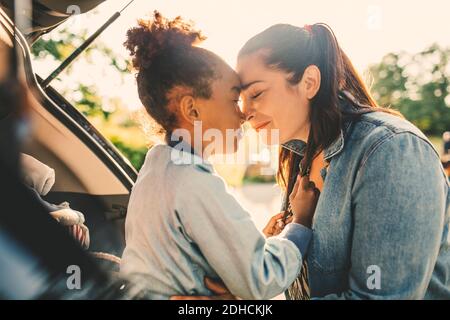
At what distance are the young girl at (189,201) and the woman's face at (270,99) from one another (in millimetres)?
137

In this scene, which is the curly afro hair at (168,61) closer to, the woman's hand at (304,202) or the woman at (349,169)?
the woman at (349,169)

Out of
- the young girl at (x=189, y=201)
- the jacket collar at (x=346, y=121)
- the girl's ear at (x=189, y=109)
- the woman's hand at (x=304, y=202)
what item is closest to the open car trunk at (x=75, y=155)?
the young girl at (x=189, y=201)

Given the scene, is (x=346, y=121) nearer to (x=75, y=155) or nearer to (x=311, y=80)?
(x=311, y=80)

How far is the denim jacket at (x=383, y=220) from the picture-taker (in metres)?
1.54

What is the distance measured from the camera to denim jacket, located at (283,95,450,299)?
60.6 inches

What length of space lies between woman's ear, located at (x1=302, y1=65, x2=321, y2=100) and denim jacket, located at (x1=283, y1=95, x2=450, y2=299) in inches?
10.3

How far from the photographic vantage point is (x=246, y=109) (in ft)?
6.00

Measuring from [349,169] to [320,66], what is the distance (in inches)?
17.5

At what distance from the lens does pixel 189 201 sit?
1424 millimetres

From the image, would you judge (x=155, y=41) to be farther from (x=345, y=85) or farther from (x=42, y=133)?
(x=345, y=85)

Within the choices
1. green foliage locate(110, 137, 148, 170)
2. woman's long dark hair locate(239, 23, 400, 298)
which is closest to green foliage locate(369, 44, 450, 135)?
green foliage locate(110, 137, 148, 170)
